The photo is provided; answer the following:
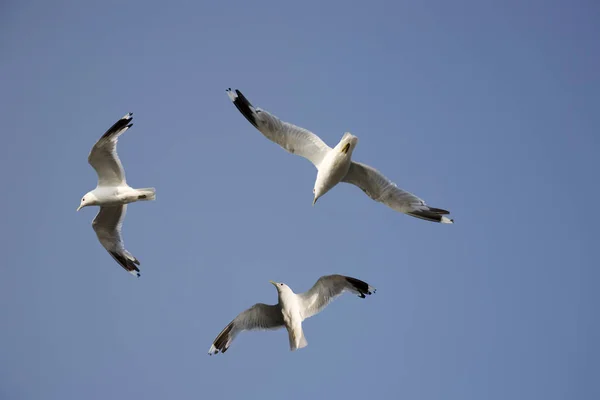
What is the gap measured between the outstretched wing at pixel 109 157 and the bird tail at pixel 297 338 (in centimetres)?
363

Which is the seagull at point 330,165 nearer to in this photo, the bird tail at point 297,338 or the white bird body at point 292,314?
the white bird body at point 292,314

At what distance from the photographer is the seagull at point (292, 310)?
10.8 meters

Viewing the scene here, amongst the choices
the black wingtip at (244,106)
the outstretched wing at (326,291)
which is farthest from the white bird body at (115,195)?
the outstretched wing at (326,291)

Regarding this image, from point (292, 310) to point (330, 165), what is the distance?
219 centimetres

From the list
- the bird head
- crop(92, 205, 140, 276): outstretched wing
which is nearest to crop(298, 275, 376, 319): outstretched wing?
crop(92, 205, 140, 276): outstretched wing

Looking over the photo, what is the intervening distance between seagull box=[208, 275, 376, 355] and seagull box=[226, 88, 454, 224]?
130 centimetres

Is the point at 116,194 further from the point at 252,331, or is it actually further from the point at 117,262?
the point at 252,331

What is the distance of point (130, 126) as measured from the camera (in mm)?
11359

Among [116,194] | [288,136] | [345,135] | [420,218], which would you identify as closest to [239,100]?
[288,136]

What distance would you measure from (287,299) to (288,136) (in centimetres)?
239

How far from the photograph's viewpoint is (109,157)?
1149cm

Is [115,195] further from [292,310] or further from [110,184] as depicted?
[292,310]

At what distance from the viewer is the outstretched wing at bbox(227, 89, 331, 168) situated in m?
10.7

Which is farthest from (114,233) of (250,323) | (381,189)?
(381,189)
